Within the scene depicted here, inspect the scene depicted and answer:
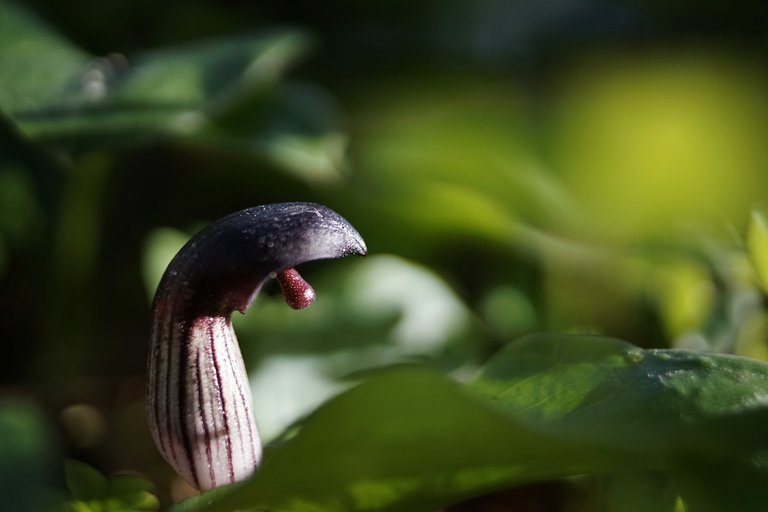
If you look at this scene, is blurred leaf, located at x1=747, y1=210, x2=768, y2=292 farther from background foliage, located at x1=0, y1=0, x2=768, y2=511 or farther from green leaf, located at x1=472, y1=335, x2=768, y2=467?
green leaf, located at x1=472, y1=335, x2=768, y2=467

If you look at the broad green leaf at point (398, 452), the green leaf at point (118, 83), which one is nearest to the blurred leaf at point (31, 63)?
the green leaf at point (118, 83)

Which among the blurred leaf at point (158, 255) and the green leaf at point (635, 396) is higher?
the blurred leaf at point (158, 255)

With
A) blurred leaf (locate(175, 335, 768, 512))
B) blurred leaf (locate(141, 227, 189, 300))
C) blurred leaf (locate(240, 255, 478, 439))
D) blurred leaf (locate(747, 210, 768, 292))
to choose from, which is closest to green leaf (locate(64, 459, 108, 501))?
blurred leaf (locate(175, 335, 768, 512))

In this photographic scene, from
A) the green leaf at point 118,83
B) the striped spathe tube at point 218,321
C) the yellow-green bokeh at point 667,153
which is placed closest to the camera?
the striped spathe tube at point 218,321

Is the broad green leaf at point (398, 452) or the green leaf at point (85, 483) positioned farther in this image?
the green leaf at point (85, 483)

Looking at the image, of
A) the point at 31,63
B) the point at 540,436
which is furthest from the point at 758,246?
the point at 31,63

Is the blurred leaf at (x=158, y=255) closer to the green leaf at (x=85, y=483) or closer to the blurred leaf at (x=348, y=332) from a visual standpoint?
the blurred leaf at (x=348, y=332)

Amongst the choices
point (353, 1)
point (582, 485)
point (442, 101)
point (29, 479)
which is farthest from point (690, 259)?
point (353, 1)
